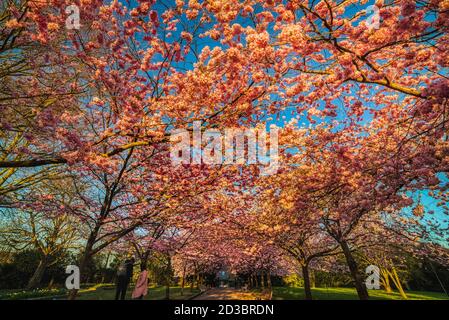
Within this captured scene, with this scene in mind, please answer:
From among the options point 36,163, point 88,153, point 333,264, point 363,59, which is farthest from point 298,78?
point 333,264

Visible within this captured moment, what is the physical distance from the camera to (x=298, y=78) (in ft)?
20.4

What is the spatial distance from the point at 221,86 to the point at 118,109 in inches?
115

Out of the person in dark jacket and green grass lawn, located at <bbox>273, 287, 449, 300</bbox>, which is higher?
the person in dark jacket

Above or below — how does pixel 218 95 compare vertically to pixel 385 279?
above

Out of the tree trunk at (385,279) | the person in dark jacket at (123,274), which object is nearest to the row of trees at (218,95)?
the person in dark jacket at (123,274)

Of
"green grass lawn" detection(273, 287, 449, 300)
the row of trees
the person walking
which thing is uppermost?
the row of trees

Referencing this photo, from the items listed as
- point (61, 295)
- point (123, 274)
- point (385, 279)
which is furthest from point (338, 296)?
point (61, 295)

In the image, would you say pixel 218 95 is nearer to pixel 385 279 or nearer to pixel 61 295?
pixel 61 295

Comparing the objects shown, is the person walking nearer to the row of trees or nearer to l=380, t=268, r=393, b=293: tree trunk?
the row of trees

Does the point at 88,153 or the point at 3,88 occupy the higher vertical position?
the point at 3,88

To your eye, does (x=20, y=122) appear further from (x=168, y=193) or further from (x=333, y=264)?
(x=333, y=264)

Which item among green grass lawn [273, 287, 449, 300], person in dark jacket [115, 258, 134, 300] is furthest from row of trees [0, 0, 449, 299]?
green grass lawn [273, 287, 449, 300]

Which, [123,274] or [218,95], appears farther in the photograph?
[123,274]

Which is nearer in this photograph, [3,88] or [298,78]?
[298,78]
